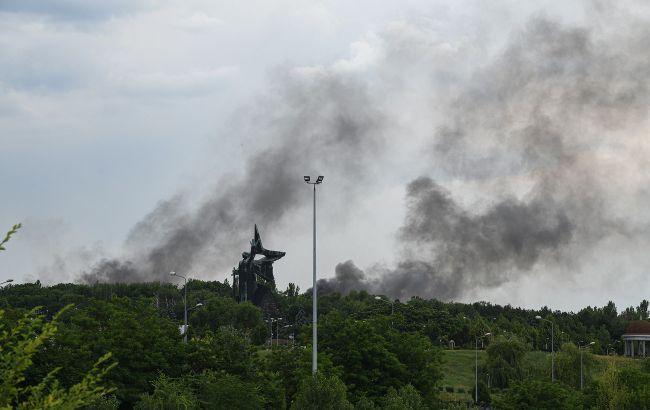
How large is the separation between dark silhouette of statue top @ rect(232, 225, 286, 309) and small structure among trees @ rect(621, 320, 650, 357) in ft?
199

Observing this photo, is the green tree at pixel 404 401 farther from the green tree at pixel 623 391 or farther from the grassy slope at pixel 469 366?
the grassy slope at pixel 469 366

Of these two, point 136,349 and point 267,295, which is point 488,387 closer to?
point 136,349

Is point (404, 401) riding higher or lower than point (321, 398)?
lower

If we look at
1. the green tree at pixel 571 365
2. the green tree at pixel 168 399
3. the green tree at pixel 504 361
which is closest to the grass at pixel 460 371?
the green tree at pixel 504 361

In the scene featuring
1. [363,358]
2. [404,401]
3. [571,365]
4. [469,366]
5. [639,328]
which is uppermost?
[639,328]

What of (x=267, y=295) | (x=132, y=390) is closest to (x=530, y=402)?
(x=132, y=390)

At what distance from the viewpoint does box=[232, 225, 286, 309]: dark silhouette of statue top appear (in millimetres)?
174875

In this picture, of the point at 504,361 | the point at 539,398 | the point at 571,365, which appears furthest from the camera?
the point at 504,361

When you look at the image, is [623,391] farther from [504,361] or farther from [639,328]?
[639,328]

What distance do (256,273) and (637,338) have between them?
65.7 meters

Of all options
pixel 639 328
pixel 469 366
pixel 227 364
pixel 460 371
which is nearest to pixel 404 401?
pixel 227 364

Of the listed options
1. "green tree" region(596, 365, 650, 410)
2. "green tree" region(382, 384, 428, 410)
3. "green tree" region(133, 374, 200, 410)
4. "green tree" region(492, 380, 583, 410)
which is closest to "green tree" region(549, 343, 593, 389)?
"green tree" region(596, 365, 650, 410)

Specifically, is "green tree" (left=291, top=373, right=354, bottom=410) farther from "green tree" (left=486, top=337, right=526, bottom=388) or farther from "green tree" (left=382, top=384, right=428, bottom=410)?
"green tree" (left=486, top=337, right=526, bottom=388)

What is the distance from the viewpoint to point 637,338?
6368 inches
